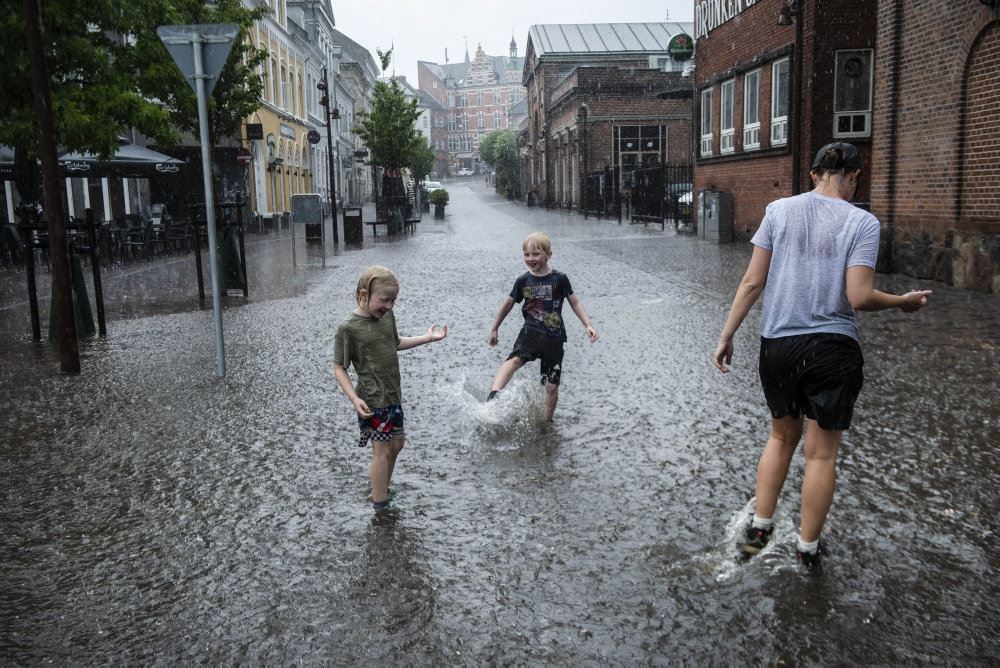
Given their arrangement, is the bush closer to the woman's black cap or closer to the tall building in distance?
the woman's black cap

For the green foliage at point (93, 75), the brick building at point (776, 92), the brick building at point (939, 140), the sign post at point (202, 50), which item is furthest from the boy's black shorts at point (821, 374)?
the brick building at point (776, 92)

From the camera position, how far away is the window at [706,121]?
25.6 m

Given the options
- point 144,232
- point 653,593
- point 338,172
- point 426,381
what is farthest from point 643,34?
point 653,593

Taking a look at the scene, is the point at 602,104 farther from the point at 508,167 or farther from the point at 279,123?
the point at 508,167

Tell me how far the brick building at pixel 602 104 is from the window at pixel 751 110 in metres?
16.3

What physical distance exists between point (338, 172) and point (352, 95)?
37.6ft

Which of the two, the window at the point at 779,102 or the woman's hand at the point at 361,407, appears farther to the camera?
the window at the point at 779,102

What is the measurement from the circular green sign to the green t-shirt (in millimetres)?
24908

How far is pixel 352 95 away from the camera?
76375 mm

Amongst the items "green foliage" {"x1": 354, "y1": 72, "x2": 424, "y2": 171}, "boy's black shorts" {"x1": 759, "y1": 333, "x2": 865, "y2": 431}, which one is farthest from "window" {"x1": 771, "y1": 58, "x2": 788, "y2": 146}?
"green foliage" {"x1": 354, "y1": 72, "x2": 424, "y2": 171}

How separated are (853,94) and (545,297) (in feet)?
51.7

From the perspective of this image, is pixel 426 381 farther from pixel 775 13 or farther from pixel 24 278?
pixel 775 13

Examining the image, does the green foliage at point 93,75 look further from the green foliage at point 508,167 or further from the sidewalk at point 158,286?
the green foliage at point 508,167

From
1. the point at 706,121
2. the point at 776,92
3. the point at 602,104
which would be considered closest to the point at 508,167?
the point at 602,104
